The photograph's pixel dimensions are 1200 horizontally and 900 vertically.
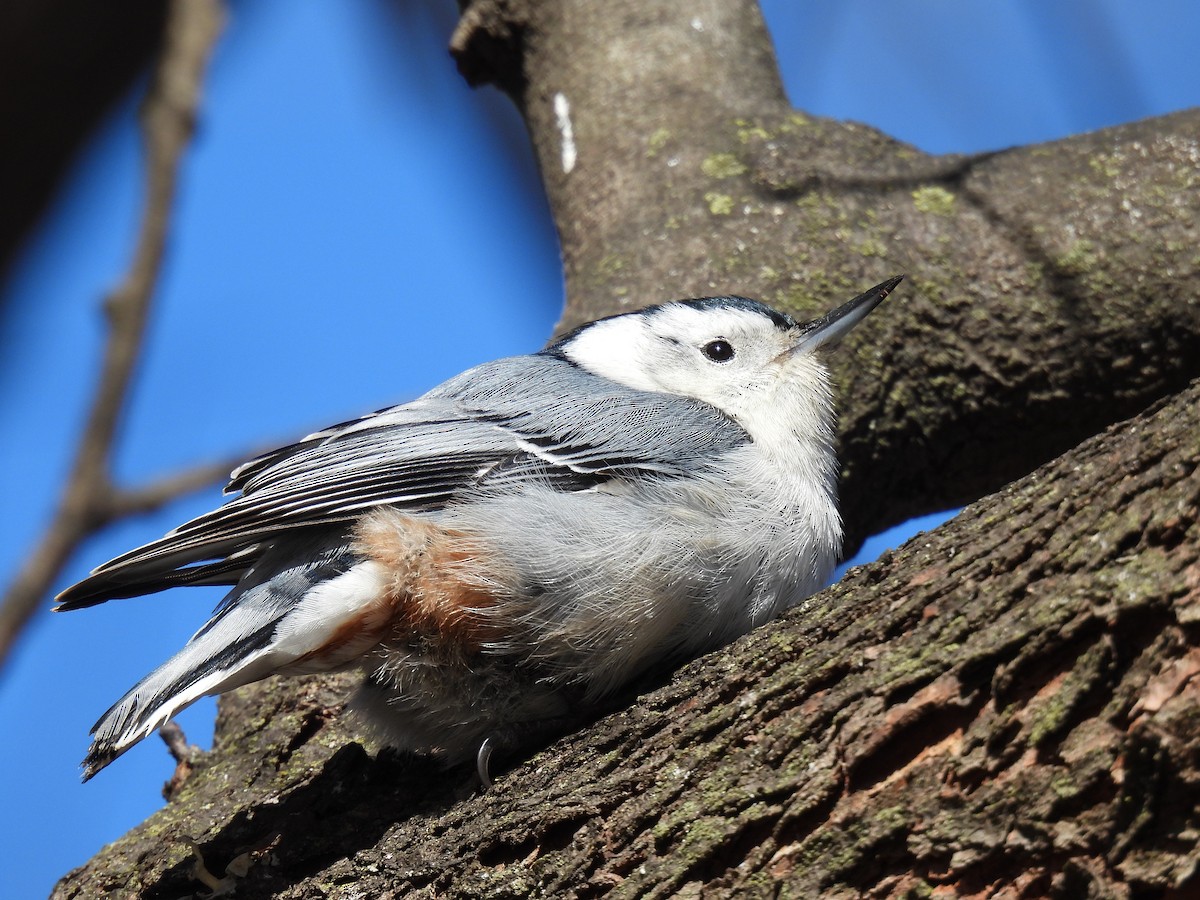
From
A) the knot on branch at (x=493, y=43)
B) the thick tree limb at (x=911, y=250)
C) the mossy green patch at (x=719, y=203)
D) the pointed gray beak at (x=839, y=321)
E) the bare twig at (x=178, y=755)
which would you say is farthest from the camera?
the knot on branch at (x=493, y=43)

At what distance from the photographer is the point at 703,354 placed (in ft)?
9.87

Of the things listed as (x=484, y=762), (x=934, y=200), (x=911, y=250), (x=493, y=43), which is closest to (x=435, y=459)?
(x=484, y=762)

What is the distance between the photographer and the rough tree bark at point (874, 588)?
1.45 m

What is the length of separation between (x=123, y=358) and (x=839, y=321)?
1679 millimetres

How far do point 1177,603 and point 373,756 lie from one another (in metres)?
1.56

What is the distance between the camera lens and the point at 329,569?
7.33 ft

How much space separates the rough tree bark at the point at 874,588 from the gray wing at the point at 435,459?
18.8 inches

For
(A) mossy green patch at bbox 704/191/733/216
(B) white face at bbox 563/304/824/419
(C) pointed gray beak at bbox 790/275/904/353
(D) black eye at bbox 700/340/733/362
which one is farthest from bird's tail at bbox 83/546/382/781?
(A) mossy green patch at bbox 704/191/733/216

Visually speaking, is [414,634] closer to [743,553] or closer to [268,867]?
[268,867]

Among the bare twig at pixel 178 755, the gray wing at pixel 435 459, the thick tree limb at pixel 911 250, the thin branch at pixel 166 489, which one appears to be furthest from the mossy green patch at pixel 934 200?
the bare twig at pixel 178 755

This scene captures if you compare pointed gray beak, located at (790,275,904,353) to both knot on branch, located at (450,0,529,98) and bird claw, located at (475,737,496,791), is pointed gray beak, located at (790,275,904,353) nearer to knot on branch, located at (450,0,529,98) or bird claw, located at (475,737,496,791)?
bird claw, located at (475,737,496,791)

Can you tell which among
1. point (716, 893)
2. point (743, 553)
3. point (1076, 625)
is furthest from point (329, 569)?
point (1076, 625)

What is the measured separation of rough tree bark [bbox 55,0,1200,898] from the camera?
145 centimetres

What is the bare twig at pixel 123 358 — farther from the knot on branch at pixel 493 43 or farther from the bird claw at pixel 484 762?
the knot on branch at pixel 493 43
